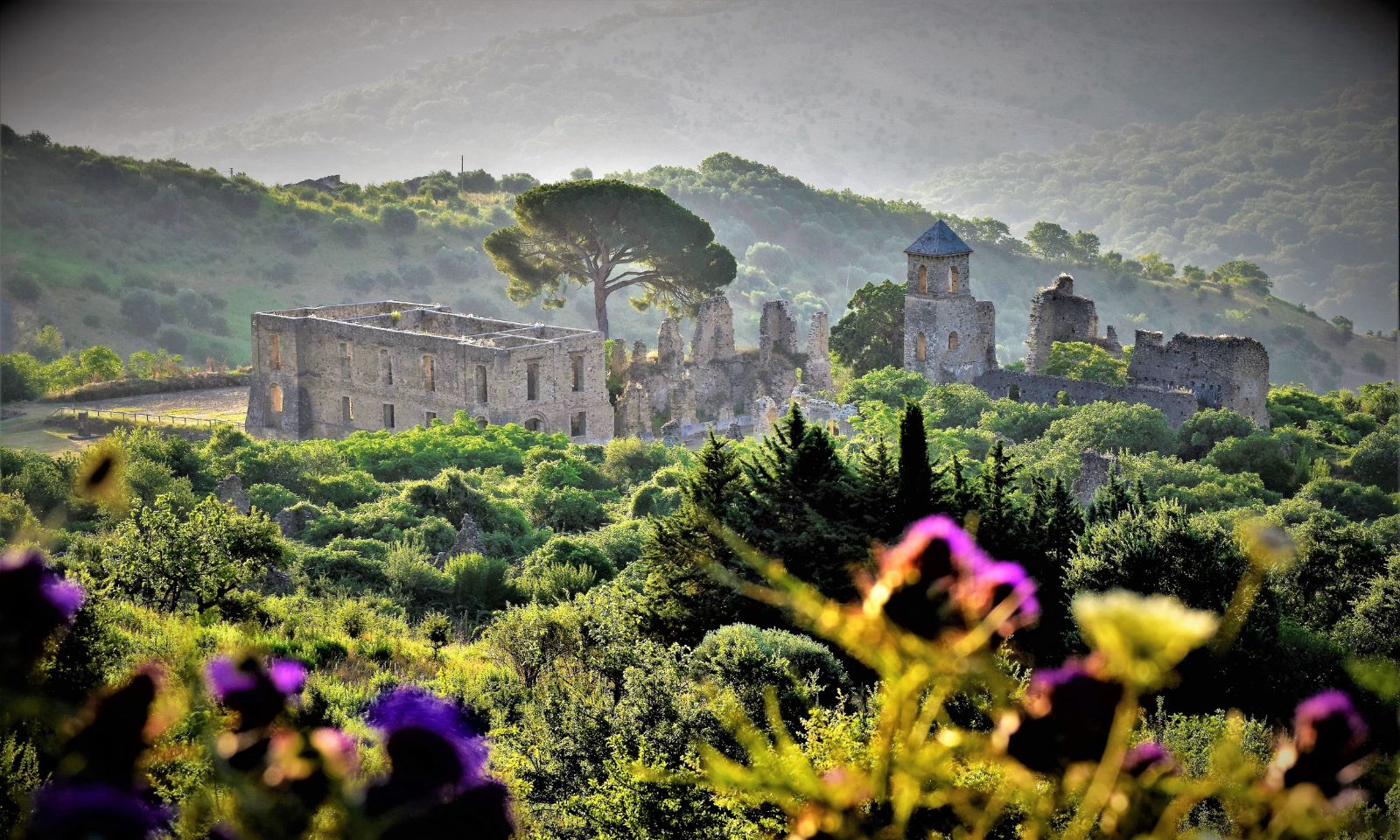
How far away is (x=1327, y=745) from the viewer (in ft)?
9.32

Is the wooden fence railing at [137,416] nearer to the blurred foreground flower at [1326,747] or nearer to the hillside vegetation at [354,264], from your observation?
the hillside vegetation at [354,264]

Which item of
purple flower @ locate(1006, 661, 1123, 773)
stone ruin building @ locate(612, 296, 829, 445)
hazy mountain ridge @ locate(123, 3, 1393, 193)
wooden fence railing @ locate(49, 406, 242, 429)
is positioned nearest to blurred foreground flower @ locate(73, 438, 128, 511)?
wooden fence railing @ locate(49, 406, 242, 429)

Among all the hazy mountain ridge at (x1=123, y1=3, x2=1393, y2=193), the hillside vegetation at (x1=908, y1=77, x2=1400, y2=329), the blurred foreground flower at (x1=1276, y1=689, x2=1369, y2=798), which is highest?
the hazy mountain ridge at (x1=123, y1=3, x2=1393, y2=193)

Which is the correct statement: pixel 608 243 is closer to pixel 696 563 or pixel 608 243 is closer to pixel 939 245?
pixel 939 245

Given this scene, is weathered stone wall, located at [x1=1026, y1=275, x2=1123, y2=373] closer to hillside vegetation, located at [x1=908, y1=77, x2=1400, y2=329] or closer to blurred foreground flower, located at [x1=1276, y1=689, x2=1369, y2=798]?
blurred foreground flower, located at [x1=1276, y1=689, x2=1369, y2=798]

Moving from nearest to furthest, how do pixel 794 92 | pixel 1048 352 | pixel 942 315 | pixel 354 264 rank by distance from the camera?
pixel 942 315, pixel 1048 352, pixel 354 264, pixel 794 92

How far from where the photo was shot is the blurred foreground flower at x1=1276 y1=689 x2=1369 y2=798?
2805 millimetres

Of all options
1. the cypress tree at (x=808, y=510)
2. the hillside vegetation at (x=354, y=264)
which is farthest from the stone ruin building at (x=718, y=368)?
A: the hillside vegetation at (x=354, y=264)

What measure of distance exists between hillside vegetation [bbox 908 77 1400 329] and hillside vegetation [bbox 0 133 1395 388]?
15474mm

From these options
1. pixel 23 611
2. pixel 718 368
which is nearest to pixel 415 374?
pixel 718 368

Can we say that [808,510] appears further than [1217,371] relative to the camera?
No

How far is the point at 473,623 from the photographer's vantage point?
67.3 ft

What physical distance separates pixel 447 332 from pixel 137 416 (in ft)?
32.1

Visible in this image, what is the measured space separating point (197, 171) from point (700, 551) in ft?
257
